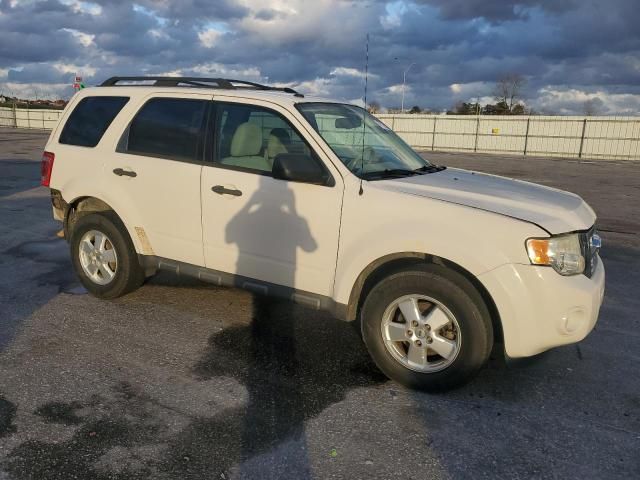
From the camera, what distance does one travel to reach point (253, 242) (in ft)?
13.9

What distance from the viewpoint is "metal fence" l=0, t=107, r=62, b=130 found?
50.2 meters

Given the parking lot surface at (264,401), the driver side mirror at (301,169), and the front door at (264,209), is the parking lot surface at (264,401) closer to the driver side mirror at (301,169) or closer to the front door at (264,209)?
the front door at (264,209)

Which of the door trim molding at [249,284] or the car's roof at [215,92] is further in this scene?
the car's roof at [215,92]

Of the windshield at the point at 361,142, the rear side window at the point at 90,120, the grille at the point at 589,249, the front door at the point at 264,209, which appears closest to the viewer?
the grille at the point at 589,249

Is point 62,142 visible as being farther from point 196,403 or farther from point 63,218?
point 196,403

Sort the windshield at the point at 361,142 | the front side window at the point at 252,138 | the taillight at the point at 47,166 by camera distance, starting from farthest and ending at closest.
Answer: the taillight at the point at 47,166, the front side window at the point at 252,138, the windshield at the point at 361,142

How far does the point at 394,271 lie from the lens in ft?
12.0

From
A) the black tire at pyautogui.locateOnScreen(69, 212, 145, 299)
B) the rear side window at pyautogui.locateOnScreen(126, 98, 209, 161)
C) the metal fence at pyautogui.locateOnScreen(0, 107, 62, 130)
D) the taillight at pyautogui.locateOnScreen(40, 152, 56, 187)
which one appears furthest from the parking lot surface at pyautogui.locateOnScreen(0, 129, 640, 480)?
the metal fence at pyautogui.locateOnScreen(0, 107, 62, 130)

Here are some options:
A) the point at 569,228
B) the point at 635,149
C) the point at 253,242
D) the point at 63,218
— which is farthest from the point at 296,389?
the point at 635,149

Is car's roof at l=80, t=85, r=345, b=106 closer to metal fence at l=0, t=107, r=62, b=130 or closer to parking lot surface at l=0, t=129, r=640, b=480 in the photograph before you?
parking lot surface at l=0, t=129, r=640, b=480

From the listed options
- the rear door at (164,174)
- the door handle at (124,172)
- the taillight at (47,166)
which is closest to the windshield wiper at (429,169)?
the rear door at (164,174)

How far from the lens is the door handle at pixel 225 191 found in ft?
13.8

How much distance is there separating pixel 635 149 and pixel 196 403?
118 ft

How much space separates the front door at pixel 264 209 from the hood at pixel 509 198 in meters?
0.55
